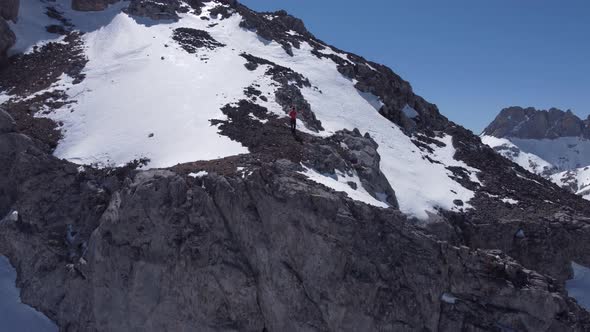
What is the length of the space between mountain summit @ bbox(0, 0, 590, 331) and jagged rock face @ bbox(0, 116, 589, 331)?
0.06 meters

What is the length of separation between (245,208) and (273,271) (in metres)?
2.93

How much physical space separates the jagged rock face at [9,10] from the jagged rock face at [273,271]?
96.3 ft

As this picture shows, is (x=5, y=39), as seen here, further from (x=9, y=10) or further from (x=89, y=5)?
(x=89, y=5)

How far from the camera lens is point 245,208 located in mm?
21266

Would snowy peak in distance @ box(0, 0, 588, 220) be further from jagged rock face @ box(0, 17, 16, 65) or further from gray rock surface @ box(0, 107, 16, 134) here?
gray rock surface @ box(0, 107, 16, 134)

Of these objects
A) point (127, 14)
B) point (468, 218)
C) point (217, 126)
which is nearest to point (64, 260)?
point (217, 126)

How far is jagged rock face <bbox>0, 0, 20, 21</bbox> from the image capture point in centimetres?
4253

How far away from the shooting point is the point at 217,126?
2911 centimetres

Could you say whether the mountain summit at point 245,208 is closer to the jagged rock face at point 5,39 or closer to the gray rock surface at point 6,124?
the gray rock surface at point 6,124

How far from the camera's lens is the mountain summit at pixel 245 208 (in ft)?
65.0

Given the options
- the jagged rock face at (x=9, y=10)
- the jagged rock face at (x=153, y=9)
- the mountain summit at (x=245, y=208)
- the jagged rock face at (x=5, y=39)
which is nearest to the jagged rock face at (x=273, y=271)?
the mountain summit at (x=245, y=208)

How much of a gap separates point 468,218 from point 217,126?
1603 centimetres

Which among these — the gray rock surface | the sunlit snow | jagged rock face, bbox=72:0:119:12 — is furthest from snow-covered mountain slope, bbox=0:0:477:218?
the sunlit snow

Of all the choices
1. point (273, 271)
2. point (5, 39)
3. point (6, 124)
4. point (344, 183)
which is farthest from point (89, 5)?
point (273, 271)
